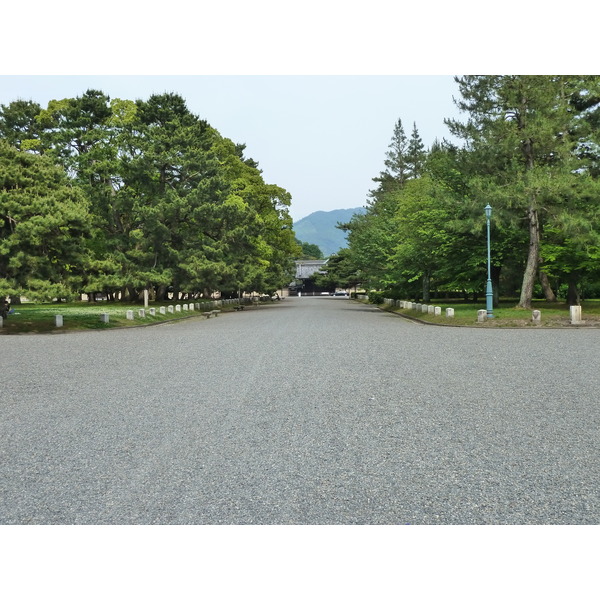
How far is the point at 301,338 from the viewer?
710 inches

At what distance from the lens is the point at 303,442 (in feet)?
18.8

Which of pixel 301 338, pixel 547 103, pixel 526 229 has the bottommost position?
pixel 301 338

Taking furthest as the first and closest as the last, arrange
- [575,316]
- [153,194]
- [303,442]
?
[153,194] < [575,316] < [303,442]

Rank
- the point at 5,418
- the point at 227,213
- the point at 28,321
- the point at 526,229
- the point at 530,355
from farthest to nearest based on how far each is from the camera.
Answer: the point at 227,213 < the point at 526,229 < the point at 28,321 < the point at 530,355 < the point at 5,418

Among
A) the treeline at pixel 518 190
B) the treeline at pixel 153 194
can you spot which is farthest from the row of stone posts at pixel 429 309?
the treeline at pixel 153 194

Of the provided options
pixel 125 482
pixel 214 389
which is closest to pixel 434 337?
pixel 214 389

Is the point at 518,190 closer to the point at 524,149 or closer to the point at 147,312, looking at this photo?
the point at 524,149

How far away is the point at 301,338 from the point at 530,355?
24.3 feet

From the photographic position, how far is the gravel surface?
13.3 ft

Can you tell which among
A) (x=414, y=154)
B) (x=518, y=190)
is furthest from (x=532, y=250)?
(x=414, y=154)

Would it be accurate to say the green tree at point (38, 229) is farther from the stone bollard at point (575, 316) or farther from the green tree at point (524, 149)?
the stone bollard at point (575, 316)

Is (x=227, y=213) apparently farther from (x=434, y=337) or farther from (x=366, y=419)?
(x=366, y=419)

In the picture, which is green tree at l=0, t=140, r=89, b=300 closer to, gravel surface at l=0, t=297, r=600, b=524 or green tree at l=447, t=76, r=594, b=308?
gravel surface at l=0, t=297, r=600, b=524

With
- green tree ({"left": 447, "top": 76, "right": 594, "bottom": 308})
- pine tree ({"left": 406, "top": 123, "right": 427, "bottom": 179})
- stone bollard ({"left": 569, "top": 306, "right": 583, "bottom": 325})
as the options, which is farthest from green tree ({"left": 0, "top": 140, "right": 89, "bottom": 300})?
pine tree ({"left": 406, "top": 123, "right": 427, "bottom": 179})
